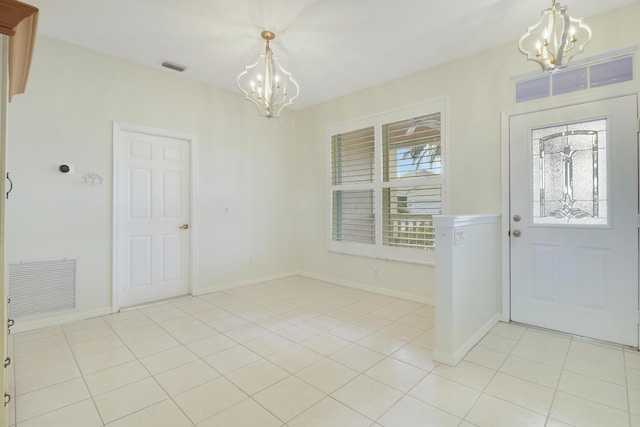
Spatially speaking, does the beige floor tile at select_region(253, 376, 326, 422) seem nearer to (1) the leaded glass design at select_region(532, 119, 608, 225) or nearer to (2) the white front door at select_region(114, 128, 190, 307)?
(2) the white front door at select_region(114, 128, 190, 307)

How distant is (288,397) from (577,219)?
300 cm

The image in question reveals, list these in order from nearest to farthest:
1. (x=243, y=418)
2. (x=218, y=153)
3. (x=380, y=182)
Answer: (x=243, y=418), (x=380, y=182), (x=218, y=153)

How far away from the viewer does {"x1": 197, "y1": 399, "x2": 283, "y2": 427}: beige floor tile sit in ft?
5.78

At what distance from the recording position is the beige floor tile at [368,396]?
1.89 m

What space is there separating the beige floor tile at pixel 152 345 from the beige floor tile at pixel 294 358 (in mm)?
964

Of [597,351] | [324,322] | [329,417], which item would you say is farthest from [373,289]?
[329,417]

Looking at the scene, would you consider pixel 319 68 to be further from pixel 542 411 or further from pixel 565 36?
pixel 542 411

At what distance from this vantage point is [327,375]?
2275mm

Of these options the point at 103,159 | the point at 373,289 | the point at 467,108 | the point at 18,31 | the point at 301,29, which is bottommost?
the point at 373,289

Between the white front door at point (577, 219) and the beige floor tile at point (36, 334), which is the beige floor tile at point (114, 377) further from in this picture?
the white front door at point (577, 219)

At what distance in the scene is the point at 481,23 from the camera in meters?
2.93

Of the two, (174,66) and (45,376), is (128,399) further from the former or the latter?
(174,66)

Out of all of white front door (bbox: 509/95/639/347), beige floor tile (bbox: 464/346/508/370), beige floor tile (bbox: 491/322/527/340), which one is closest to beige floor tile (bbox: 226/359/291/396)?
beige floor tile (bbox: 464/346/508/370)

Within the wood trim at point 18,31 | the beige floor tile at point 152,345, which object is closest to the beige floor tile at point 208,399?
the beige floor tile at point 152,345
